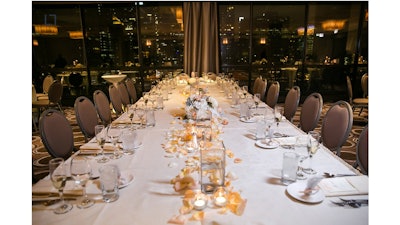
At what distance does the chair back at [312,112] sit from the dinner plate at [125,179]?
1888mm

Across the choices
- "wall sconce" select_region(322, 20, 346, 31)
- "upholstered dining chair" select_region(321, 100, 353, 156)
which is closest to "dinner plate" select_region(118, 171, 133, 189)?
"upholstered dining chair" select_region(321, 100, 353, 156)

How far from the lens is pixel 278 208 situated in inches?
43.1

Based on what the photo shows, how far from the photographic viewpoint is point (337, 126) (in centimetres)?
223

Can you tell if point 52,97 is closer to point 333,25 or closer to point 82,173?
point 82,173

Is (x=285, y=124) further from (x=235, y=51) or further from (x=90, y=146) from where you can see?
(x=235, y=51)

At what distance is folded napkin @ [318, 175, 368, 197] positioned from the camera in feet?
3.89

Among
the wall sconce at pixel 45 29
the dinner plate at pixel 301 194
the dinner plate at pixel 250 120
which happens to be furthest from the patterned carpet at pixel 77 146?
the wall sconce at pixel 45 29

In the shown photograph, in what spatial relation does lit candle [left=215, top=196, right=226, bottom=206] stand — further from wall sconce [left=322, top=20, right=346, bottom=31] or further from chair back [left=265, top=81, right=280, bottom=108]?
wall sconce [left=322, top=20, right=346, bottom=31]

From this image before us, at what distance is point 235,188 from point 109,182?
54cm

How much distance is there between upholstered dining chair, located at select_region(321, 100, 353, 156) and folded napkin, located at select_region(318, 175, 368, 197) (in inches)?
36.6

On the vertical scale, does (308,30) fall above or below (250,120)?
above

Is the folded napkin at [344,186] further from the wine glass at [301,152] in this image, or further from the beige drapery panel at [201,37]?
the beige drapery panel at [201,37]

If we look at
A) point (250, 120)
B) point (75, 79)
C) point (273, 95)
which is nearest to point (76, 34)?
point (75, 79)

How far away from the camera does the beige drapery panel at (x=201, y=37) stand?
6188 mm
